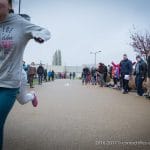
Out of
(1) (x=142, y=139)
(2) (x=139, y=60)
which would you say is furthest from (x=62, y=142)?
(2) (x=139, y=60)

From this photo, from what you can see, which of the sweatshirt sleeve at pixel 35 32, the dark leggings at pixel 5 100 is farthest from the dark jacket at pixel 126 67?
the dark leggings at pixel 5 100

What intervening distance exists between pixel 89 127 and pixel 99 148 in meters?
1.79

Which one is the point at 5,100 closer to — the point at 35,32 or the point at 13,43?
the point at 13,43

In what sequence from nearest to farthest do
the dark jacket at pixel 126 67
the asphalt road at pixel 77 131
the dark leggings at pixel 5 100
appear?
the dark leggings at pixel 5 100
the asphalt road at pixel 77 131
the dark jacket at pixel 126 67

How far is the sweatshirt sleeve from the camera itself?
3.93 meters

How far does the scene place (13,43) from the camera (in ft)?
13.0

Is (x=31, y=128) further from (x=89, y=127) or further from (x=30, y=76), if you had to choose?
(x=30, y=76)

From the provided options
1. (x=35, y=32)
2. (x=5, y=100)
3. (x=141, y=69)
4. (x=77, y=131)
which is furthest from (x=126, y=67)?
(x=5, y=100)

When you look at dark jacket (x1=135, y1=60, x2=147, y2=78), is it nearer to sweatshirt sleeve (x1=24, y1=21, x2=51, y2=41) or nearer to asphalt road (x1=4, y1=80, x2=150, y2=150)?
asphalt road (x1=4, y1=80, x2=150, y2=150)

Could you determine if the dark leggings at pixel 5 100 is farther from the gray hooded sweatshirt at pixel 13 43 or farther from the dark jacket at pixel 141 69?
the dark jacket at pixel 141 69

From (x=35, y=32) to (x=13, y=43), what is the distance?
0.24 m

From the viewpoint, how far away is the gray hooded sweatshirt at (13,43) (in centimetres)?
395

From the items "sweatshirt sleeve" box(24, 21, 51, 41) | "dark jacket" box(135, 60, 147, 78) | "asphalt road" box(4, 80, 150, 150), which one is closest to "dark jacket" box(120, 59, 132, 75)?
"dark jacket" box(135, 60, 147, 78)

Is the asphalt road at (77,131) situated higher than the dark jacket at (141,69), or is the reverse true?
the dark jacket at (141,69)
